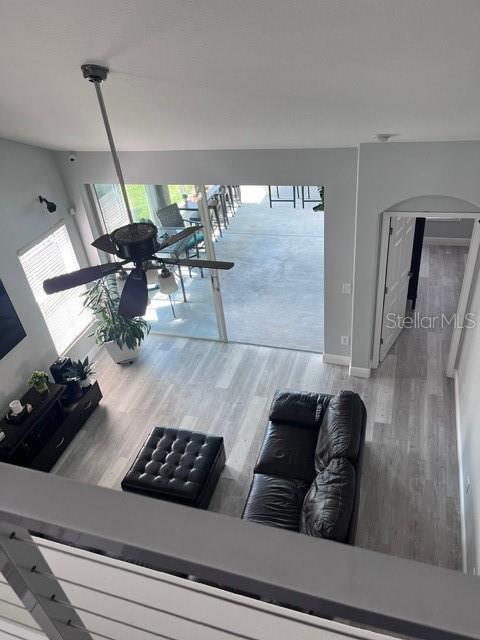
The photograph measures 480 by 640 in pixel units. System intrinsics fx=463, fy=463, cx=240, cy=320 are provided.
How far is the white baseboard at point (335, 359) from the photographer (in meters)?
5.76

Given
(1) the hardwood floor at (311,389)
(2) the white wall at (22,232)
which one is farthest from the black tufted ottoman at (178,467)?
(2) the white wall at (22,232)

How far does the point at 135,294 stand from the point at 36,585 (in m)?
2.01

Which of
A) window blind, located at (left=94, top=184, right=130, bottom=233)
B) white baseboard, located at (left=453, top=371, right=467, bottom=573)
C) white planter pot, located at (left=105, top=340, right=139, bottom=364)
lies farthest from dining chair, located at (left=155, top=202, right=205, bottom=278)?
white baseboard, located at (left=453, top=371, right=467, bottom=573)

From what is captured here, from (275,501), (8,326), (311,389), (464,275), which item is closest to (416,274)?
(464,275)

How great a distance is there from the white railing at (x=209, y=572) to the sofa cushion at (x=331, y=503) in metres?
2.19

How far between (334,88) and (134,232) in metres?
1.37

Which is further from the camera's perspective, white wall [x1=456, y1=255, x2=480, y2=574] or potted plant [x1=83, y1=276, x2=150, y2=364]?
potted plant [x1=83, y1=276, x2=150, y2=364]

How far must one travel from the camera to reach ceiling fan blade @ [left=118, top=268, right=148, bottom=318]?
2862 mm

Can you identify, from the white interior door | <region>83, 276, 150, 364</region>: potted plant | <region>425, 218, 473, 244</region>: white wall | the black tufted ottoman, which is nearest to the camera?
the black tufted ottoman

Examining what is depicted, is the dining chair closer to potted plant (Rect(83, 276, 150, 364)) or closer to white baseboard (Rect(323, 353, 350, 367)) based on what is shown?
potted plant (Rect(83, 276, 150, 364))

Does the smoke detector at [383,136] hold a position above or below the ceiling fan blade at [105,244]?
above

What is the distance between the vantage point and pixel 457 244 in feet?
26.2

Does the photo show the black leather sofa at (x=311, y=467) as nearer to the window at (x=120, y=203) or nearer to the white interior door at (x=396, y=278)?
the white interior door at (x=396, y=278)

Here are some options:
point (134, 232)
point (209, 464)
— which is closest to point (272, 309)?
point (209, 464)
